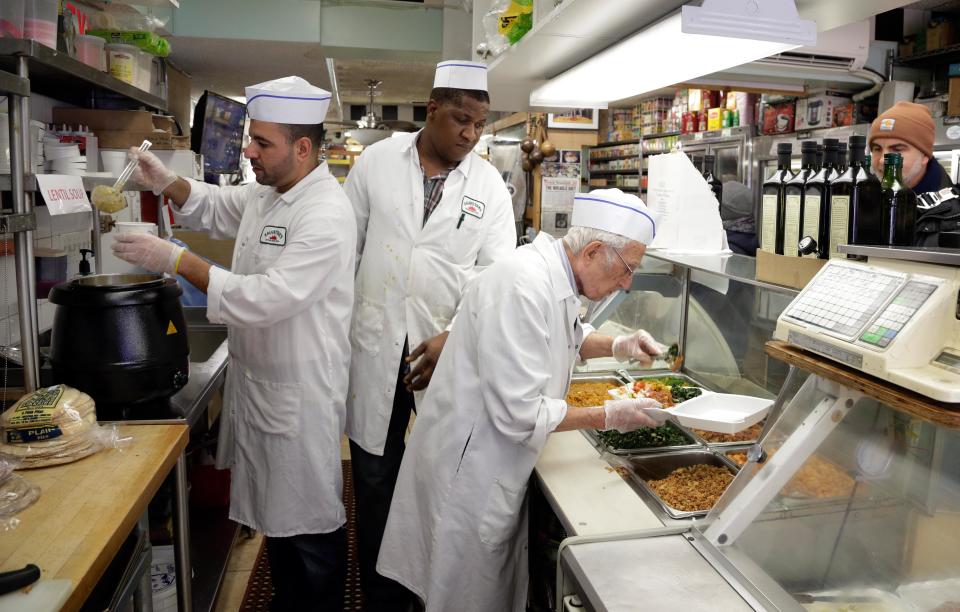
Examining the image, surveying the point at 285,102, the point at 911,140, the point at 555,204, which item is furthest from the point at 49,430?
the point at 555,204

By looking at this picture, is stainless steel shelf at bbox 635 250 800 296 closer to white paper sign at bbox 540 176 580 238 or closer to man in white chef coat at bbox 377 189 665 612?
man in white chef coat at bbox 377 189 665 612

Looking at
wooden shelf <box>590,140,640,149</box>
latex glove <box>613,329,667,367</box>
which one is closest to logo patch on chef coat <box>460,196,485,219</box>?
latex glove <box>613,329,667,367</box>

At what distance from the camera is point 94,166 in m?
3.03

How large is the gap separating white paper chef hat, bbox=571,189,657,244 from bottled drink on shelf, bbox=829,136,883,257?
0.47 meters

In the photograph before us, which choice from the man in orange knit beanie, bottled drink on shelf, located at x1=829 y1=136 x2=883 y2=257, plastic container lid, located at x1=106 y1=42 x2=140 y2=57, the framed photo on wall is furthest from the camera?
the framed photo on wall

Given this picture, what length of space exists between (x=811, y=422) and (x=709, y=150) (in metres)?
6.12

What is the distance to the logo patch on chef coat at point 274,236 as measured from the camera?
7.97 feet

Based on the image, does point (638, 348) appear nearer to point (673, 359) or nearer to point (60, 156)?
point (673, 359)

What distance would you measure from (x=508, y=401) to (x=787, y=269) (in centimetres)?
91

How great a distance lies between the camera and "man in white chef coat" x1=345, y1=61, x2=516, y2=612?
8.70 feet

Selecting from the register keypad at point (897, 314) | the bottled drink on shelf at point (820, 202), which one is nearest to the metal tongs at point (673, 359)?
the bottled drink on shelf at point (820, 202)

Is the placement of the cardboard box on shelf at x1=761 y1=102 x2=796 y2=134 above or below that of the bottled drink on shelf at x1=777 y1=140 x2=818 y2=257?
above

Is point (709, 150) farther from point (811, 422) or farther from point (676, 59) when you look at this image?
point (811, 422)

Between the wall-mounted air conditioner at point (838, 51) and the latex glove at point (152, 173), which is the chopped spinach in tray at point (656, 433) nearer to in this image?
the latex glove at point (152, 173)
